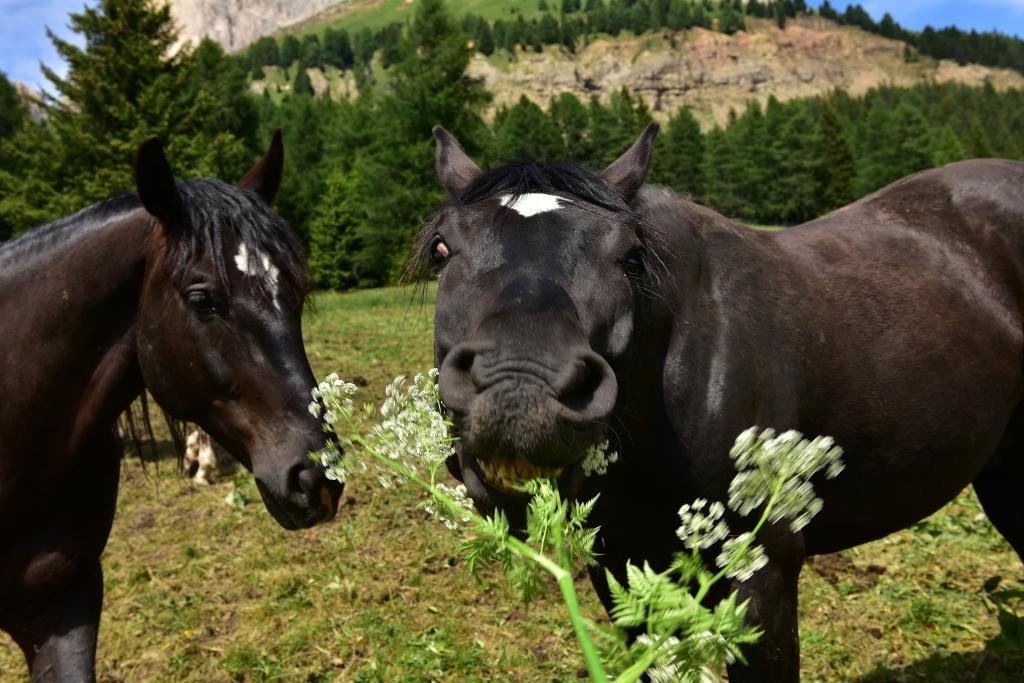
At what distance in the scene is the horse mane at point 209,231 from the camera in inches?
113

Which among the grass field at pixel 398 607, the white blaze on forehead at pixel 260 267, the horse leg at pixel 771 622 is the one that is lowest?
the grass field at pixel 398 607

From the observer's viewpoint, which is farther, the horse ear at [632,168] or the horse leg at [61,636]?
the horse leg at [61,636]

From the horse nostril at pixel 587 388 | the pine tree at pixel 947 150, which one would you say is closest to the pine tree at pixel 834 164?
the pine tree at pixel 947 150

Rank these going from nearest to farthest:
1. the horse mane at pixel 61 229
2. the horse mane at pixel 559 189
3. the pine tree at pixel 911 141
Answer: the horse mane at pixel 559 189, the horse mane at pixel 61 229, the pine tree at pixel 911 141

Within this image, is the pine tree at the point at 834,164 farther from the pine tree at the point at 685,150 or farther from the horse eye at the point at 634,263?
the horse eye at the point at 634,263

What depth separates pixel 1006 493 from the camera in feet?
13.3

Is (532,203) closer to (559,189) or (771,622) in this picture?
(559,189)

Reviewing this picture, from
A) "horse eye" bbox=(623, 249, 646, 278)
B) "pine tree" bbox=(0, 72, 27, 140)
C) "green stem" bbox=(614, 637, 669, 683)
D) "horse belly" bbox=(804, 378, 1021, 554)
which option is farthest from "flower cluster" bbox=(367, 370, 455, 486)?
"pine tree" bbox=(0, 72, 27, 140)

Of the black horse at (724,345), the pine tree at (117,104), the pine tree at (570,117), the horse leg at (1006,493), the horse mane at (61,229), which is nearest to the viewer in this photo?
the black horse at (724,345)

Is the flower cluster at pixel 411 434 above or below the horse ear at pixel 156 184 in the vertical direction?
below

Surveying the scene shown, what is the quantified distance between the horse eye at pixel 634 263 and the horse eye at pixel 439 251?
602 mm

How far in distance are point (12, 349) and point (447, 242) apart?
6.31 ft

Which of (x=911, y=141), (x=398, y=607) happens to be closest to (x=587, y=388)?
(x=398, y=607)

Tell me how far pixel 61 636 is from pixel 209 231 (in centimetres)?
177
